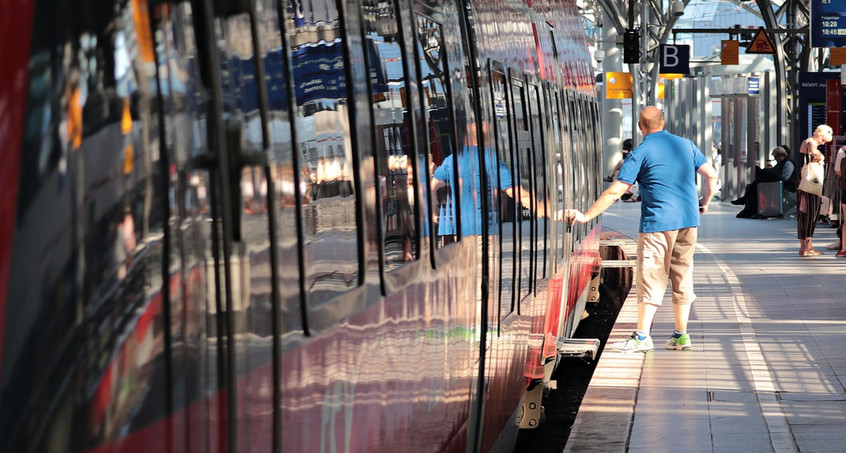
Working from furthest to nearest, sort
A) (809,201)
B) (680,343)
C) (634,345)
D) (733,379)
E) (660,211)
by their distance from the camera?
(809,201), (680,343), (634,345), (660,211), (733,379)

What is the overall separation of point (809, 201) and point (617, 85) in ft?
85.9

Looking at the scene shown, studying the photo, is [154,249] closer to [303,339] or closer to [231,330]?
[231,330]

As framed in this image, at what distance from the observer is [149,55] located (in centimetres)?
194

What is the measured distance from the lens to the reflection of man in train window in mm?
4188

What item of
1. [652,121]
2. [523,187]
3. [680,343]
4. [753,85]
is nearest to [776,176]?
[753,85]

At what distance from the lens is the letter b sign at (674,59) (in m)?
36.6

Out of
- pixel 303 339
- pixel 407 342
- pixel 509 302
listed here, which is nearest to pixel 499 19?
pixel 509 302

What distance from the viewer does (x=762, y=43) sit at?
33094 mm

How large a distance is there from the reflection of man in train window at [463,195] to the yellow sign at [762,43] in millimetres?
28816

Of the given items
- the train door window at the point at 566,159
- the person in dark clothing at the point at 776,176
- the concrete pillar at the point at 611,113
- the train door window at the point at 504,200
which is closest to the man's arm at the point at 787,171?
the person in dark clothing at the point at 776,176

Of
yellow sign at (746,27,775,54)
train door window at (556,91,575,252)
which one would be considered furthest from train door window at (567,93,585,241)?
yellow sign at (746,27,775,54)

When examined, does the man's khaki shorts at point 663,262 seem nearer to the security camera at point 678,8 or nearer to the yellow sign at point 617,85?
the security camera at point 678,8

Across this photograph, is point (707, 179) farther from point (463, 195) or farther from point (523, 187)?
point (463, 195)

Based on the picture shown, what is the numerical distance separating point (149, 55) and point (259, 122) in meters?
0.43
